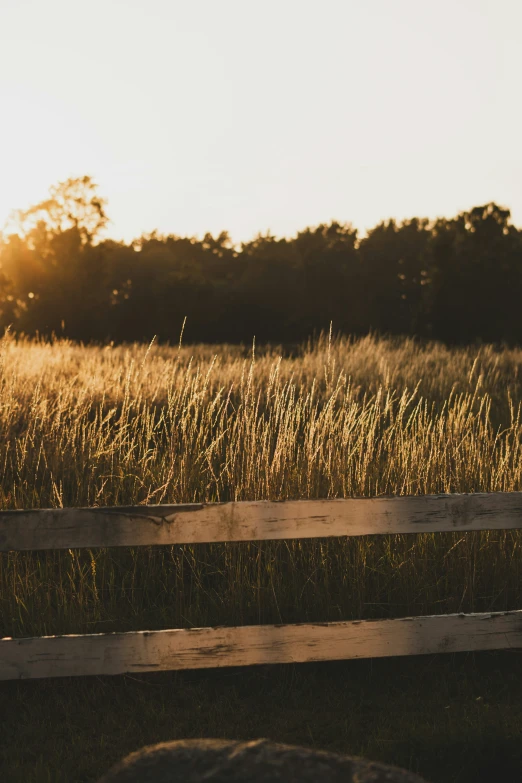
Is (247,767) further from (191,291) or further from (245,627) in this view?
(191,291)

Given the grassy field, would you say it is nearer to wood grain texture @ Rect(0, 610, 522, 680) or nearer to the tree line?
wood grain texture @ Rect(0, 610, 522, 680)

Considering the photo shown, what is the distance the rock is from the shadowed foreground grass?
1.34 m

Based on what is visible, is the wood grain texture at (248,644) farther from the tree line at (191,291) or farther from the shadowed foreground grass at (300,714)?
the tree line at (191,291)

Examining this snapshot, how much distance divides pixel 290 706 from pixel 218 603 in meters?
0.87

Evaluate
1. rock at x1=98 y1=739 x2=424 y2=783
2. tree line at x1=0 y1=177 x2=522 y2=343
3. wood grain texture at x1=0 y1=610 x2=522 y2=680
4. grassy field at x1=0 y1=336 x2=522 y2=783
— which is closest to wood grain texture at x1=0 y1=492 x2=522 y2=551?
wood grain texture at x1=0 y1=610 x2=522 y2=680

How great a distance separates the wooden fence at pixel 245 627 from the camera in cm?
342

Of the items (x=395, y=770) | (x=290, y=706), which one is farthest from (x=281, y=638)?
(x=395, y=770)

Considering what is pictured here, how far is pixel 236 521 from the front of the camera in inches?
139

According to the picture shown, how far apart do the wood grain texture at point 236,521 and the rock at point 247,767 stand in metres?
1.37

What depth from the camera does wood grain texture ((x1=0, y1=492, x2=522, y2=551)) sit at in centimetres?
341

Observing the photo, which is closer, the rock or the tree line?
the rock

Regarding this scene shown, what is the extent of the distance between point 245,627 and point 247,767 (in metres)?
1.50

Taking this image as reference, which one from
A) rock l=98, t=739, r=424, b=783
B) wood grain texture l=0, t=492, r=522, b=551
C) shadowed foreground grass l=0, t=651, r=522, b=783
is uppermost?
wood grain texture l=0, t=492, r=522, b=551

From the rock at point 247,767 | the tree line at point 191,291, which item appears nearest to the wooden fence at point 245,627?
the rock at point 247,767
